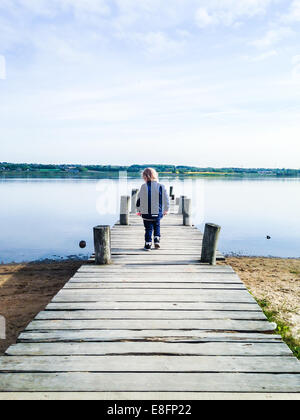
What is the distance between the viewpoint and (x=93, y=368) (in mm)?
2967

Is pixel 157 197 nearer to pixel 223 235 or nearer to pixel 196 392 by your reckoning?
pixel 196 392

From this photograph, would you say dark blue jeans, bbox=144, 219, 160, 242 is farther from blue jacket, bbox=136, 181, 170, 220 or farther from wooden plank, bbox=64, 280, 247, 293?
wooden plank, bbox=64, 280, 247, 293

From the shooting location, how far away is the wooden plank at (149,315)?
409cm

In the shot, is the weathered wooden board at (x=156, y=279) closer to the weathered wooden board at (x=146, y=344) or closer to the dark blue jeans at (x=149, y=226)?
the weathered wooden board at (x=146, y=344)

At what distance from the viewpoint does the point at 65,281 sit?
33.8 ft

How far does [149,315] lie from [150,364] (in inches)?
44.0

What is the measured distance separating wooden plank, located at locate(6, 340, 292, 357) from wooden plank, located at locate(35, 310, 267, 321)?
1.81 feet

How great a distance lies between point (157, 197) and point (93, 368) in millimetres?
4790

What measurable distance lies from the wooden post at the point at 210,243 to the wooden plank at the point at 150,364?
136 inches

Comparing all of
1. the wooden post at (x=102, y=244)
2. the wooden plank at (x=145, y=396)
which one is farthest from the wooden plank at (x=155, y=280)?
the wooden plank at (x=145, y=396)

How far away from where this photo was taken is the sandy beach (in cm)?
689

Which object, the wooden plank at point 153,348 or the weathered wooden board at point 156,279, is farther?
the weathered wooden board at point 156,279

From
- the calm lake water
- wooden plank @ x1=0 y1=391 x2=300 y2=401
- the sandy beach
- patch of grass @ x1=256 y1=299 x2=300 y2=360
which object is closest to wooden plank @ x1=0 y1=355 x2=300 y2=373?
wooden plank @ x1=0 y1=391 x2=300 y2=401

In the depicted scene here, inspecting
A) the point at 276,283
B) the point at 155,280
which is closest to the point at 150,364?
the point at 155,280
